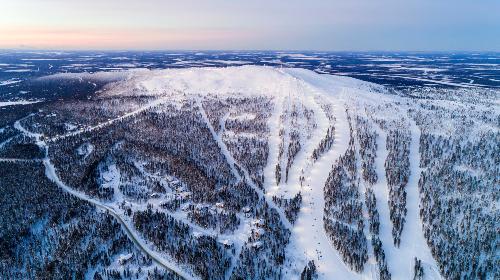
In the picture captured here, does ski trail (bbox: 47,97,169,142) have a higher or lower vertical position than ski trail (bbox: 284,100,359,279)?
higher

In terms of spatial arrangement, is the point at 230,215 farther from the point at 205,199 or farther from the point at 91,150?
the point at 91,150

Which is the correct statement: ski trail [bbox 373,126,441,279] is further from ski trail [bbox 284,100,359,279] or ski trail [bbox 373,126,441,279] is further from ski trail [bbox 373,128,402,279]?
ski trail [bbox 284,100,359,279]

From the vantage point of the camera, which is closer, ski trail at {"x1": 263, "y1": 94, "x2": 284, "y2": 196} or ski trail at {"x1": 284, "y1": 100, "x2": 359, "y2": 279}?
ski trail at {"x1": 284, "y1": 100, "x2": 359, "y2": 279}

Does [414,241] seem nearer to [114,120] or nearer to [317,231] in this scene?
[317,231]

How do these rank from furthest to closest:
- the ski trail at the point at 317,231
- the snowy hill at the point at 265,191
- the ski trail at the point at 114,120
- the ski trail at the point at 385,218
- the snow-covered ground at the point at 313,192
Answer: the ski trail at the point at 114,120
the snowy hill at the point at 265,191
the snow-covered ground at the point at 313,192
the ski trail at the point at 317,231
the ski trail at the point at 385,218

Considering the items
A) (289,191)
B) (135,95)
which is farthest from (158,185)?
(135,95)

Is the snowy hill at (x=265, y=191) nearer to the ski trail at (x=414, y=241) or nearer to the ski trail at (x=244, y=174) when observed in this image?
the ski trail at (x=414, y=241)

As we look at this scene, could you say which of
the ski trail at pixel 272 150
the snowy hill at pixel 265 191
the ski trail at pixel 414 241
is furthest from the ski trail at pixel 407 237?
the ski trail at pixel 272 150

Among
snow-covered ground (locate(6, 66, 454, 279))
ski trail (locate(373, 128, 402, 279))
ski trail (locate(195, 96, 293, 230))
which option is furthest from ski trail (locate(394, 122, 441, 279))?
ski trail (locate(195, 96, 293, 230))

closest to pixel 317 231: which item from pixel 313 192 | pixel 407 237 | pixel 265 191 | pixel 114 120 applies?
pixel 313 192
